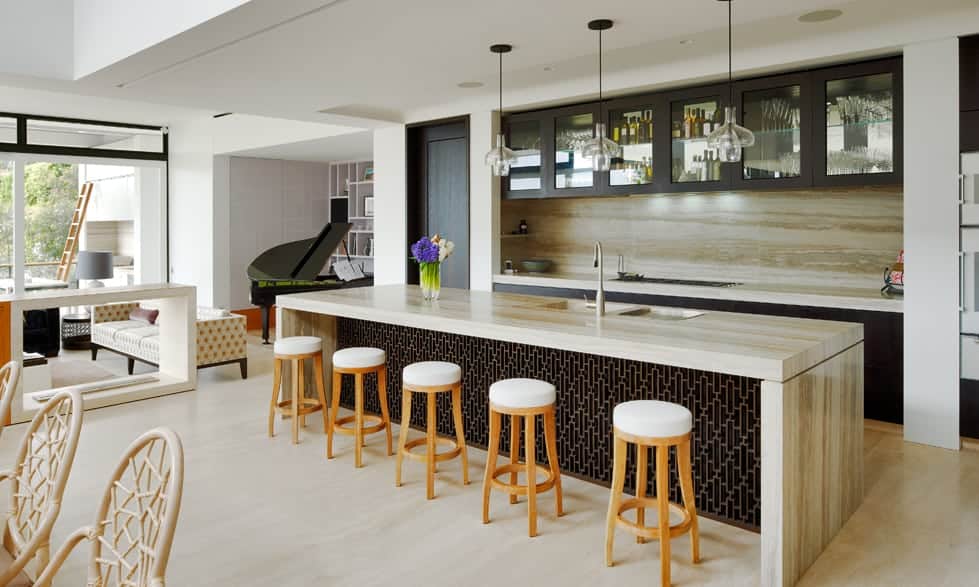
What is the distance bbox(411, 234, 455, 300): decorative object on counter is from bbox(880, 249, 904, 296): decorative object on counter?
10.0ft

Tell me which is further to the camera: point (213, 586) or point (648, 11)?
point (648, 11)

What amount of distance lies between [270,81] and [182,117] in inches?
198

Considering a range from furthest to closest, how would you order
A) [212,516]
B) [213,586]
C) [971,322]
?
[971,322] < [212,516] < [213,586]

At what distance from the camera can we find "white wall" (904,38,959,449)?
4258mm

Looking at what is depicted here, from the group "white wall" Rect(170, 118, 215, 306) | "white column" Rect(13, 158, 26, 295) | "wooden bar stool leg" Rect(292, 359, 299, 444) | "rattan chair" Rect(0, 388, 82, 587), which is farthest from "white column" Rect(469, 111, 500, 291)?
"white column" Rect(13, 158, 26, 295)

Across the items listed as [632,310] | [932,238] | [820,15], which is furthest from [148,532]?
[932,238]

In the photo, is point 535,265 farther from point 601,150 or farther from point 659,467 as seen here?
point 659,467

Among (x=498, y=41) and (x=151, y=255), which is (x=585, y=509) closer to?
(x=498, y=41)

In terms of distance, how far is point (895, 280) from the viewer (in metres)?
4.87

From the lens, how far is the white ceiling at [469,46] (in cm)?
365

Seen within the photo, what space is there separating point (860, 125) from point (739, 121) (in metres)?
0.86

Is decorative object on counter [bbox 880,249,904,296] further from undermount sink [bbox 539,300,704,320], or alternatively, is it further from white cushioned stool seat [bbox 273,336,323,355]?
white cushioned stool seat [bbox 273,336,323,355]

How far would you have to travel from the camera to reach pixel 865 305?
4707 millimetres

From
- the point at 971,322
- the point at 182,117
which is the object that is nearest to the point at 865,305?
the point at 971,322
